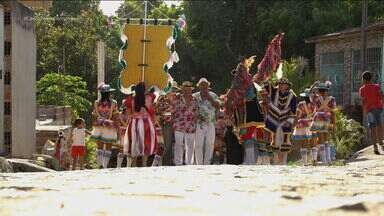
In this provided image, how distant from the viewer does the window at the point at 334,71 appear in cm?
2678

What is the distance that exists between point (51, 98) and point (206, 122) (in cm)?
1909

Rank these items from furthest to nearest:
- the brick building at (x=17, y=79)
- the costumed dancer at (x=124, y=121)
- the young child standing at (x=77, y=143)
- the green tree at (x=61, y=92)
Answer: the green tree at (x=61, y=92) < the brick building at (x=17, y=79) < the young child standing at (x=77, y=143) < the costumed dancer at (x=124, y=121)

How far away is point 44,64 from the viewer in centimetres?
3834

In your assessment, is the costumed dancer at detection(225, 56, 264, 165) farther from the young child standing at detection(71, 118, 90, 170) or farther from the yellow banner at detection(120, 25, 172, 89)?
the young child standing at detection(71, 118, 90, 170)

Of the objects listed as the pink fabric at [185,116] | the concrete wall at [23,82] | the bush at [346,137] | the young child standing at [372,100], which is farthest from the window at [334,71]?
the pink fabric at [185,116]

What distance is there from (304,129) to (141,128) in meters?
2.73

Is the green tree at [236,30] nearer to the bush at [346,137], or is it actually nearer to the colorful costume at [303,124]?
the bush at [346,137]

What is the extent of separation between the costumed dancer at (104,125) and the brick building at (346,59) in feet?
44.2

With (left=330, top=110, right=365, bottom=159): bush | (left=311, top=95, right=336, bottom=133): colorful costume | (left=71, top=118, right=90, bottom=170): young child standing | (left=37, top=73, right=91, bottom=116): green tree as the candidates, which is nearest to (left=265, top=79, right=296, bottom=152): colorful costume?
(left=311, top=95, right=336, bottom=133): colorful costume

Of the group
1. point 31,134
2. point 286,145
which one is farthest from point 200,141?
point 31,134

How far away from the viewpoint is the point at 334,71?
27.3 meters

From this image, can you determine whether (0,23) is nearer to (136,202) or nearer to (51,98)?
(136,202)

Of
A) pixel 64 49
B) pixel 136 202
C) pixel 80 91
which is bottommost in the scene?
pixel 136 202

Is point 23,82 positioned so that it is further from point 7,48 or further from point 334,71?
point 334,71
